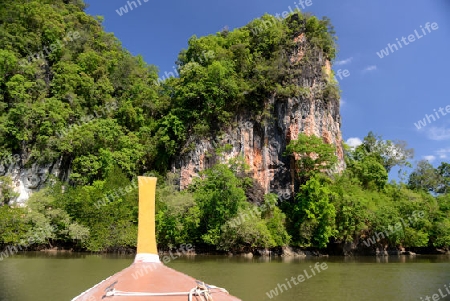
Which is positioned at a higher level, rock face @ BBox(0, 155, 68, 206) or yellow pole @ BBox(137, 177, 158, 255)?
rock face @ BBox(0, 155, 68, 206)

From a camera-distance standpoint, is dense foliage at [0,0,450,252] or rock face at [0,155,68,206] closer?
dense foliage at [0,0,450,252]

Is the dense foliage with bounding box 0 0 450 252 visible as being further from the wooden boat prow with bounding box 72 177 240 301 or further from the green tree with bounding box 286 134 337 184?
the wooden boat prow with bounding box 72 177 240 301

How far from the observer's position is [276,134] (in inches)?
1427

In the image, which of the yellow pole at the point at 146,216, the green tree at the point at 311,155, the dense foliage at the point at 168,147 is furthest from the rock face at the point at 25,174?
the yellow pole at the point at 146,216

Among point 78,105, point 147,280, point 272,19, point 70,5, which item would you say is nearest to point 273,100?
point 272,19

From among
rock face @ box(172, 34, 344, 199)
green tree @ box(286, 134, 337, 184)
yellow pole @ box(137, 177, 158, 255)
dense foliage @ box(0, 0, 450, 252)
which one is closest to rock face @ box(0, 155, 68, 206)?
dense foliage @ box(0, 0, 450, 252)

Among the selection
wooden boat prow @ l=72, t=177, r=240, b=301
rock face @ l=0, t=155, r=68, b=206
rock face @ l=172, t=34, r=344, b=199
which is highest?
rock face @ l=172, t=34, r=344, b=199

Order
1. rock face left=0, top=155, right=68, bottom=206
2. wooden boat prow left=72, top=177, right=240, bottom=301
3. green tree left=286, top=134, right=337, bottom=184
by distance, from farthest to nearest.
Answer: green tree left=286, top=134, right=337, bottom=184 < rock face left=0, top=155, right=68, bottom=206 < wooden boat prow left=72, top=177, right=240, bottom=301

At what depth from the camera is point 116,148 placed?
33.9 metres

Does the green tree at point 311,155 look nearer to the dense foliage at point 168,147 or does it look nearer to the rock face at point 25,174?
the dense foliage at point 168,147

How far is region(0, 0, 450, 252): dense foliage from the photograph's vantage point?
29.1 metres

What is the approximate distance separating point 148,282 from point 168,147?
3223cm

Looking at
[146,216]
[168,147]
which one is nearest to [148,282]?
[146,216]

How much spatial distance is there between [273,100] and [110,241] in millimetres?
20967
